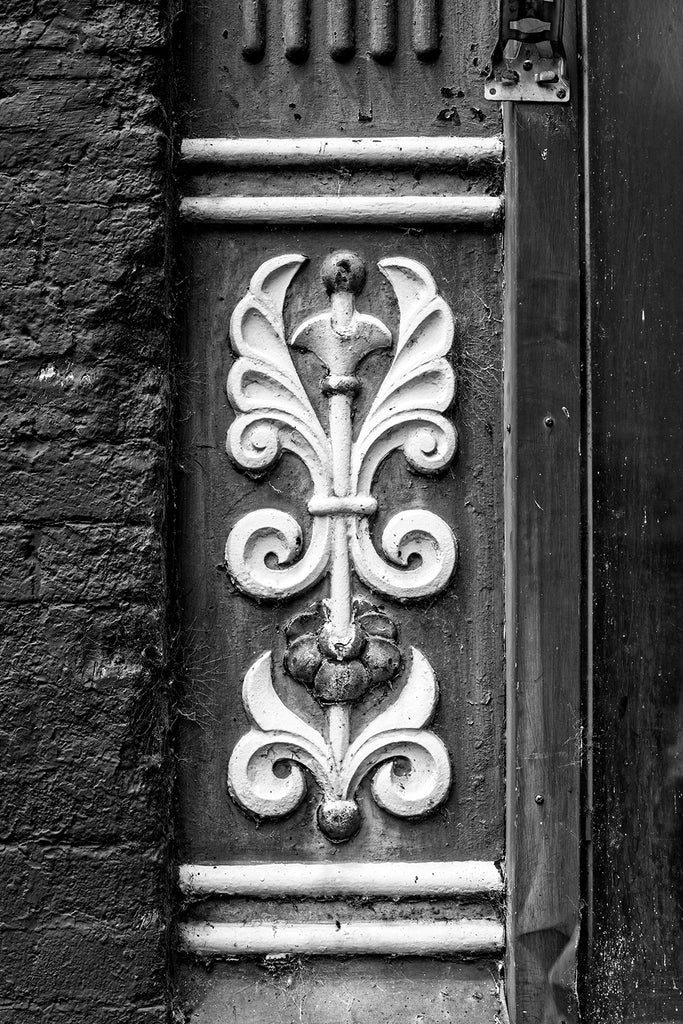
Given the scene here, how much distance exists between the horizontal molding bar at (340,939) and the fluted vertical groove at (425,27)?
4.21ft

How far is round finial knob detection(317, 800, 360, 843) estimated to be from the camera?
1250mm

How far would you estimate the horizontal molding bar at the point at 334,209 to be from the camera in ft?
4.27

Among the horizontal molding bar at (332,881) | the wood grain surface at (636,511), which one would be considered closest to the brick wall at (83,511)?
the horizontal molding bar at (332,881)

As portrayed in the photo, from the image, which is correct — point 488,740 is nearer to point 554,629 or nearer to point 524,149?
point 554,629

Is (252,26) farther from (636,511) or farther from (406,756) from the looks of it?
(406,756)

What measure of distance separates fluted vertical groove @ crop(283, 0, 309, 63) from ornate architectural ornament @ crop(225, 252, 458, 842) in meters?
0.31

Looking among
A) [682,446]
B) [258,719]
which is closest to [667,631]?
[682,446]

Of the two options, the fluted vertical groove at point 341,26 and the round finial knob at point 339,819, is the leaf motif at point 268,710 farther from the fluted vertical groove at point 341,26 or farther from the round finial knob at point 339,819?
the fluted vertical groove at point 341,26

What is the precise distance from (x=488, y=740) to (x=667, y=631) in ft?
1.00

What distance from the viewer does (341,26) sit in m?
1.31

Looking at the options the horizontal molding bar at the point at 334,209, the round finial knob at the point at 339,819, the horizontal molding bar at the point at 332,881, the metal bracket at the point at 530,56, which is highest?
the metal bracket at the point at 530,56

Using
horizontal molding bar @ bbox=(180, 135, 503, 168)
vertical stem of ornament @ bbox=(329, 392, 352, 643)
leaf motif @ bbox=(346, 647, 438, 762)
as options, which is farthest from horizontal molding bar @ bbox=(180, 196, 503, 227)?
leaf motif @ bbox=(346, 647, 438, 762)

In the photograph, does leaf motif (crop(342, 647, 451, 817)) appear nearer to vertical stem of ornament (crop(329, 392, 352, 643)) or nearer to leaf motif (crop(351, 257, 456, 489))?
vertical stem of ornament (crop(329, 392, 352, 643))

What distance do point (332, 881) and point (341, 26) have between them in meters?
1.25
